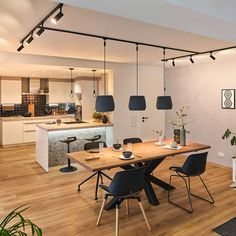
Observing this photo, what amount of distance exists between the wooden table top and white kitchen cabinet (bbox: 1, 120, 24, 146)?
4.94 meters

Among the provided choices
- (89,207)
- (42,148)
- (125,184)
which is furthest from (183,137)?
(42,148)

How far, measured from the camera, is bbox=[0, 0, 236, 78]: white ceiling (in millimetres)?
1904

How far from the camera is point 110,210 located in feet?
11.3

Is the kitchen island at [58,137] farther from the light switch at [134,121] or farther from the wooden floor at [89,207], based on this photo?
the light switch at [134,121]

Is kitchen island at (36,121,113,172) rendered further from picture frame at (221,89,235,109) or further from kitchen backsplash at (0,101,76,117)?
kitchen backsplash at (0,101,76,117)

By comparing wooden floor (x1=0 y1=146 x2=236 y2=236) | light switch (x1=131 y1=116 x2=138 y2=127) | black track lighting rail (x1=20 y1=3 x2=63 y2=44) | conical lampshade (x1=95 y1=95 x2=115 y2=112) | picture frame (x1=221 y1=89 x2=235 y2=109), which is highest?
black track lighting rail (x1=20 y1=3 x2=63 y2=44)

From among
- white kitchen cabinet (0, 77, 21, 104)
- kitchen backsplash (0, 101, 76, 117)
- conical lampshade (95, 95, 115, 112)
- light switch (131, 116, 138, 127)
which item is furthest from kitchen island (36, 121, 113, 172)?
kitchen backsplash (0, 101, 76, 117)

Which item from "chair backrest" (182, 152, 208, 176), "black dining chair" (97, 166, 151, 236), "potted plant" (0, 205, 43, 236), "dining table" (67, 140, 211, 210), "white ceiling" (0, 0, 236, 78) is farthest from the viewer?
"chair backrest" (182, 152, 208, 176)

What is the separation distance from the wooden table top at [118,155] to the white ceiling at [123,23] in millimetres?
1764

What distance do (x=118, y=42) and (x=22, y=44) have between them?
1599 millimetres

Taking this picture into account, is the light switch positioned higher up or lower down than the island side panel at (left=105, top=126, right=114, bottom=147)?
higher up

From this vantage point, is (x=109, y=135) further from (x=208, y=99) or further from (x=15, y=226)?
(x=15, y=226)

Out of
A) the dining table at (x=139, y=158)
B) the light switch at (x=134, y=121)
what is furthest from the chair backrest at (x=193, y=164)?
the light switch at (x=134, y=121)

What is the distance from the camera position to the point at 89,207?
11.6 feet
